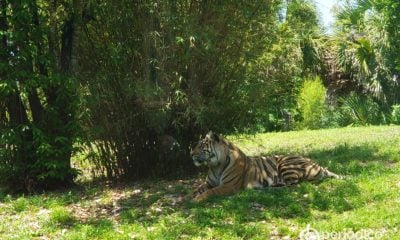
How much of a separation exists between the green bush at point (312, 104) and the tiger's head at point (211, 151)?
36.1ft

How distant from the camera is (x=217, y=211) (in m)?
6.26

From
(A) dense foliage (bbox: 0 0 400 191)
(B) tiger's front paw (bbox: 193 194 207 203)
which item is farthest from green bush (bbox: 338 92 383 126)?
(B) tiger's front paw (bbox: 193 194 207 203)

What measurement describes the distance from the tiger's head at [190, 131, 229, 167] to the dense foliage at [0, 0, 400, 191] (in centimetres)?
70

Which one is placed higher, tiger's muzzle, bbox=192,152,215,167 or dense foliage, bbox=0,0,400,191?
dense foliage, bbox=0,0,400,191

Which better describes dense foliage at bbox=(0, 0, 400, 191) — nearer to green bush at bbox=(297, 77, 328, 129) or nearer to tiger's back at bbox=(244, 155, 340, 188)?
tiger's back at bbox=(244, 155, 340, 188)

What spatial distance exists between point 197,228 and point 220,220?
385 millimetres

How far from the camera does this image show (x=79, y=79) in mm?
8289

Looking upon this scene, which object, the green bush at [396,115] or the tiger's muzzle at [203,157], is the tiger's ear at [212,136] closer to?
the tiger's muzzle at [203,157]

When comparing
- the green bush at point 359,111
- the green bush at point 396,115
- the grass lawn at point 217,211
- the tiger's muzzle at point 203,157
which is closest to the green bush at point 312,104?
the green bush at point 359,111

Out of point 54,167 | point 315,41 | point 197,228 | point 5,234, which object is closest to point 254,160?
point 197,228

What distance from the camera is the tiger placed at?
24.1 ft

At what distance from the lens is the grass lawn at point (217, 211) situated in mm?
5641

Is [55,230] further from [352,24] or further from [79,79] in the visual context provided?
[352,24]

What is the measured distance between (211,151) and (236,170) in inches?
17.1
